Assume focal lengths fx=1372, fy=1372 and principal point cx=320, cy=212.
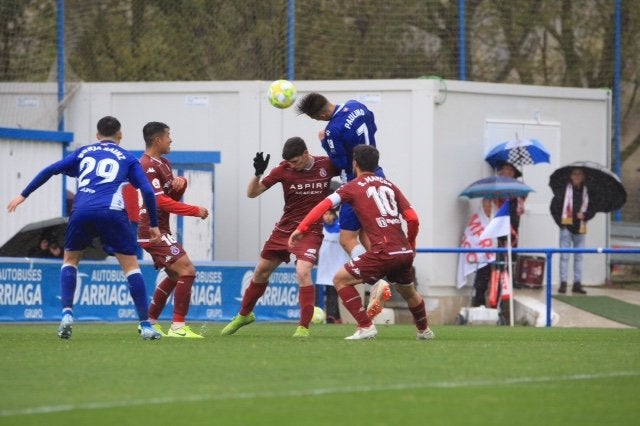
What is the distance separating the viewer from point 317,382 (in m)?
8.50

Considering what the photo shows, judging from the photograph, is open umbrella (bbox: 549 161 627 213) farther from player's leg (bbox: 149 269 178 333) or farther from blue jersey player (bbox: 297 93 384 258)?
player's leg (bbox: 149 269 178 333)

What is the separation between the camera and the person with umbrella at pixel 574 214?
880 inches

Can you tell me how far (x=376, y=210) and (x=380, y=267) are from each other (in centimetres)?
49

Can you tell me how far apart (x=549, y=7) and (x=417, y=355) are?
16290 mm

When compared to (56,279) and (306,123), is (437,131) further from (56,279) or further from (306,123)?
(56,279)

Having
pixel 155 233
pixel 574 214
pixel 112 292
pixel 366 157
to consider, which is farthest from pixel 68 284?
pixel 574 214

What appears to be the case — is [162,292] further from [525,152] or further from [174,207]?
[525,152]

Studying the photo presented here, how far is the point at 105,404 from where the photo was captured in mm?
7539

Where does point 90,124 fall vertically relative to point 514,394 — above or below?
above

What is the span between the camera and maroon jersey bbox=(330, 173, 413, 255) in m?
11.8

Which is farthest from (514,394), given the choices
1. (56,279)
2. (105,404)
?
(56,279)

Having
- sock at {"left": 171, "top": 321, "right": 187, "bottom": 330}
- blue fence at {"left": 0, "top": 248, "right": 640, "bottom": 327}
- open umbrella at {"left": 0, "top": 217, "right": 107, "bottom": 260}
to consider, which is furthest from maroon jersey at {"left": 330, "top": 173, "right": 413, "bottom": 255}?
open umbrella at {"left": 0, "top": 217, "right": 107, "bottom": 260}

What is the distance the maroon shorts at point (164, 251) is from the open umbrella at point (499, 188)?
990 centimetres

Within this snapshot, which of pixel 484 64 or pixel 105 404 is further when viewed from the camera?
pixel 484 64
